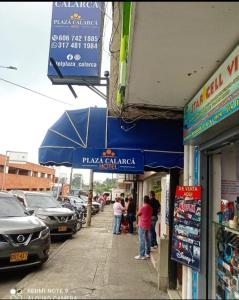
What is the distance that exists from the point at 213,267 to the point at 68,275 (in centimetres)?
314

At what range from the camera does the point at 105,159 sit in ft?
23.8

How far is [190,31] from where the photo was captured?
390cm

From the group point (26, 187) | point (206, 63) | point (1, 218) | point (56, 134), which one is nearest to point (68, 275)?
point (1, 218)

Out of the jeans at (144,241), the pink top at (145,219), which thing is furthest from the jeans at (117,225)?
the pink top at (145,219)

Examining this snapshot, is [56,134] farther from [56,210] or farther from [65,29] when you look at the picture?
[56,210]

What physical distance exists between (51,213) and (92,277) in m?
5.78

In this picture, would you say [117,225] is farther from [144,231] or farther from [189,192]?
[189,192]

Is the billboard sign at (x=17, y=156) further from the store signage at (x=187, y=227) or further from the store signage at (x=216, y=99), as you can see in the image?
the store signage at (x=216, y=99)

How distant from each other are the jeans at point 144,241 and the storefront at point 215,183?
3387 millimetres

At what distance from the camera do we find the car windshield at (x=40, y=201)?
44.1 ft

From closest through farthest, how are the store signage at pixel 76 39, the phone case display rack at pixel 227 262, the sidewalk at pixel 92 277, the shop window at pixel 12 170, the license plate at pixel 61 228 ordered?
the phone case display rack at pixel 227 262
the sidewalk at pixel 92 277
the store signage at pixel 76 39
the license plate at pixel 61 228
the shop window at pixel 12 170

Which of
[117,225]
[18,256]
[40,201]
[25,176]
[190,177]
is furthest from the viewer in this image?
[25,176]

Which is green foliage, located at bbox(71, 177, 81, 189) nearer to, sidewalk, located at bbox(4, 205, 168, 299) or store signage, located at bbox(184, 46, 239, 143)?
sidewalk, located at bbox(4, 205, 168, 299)

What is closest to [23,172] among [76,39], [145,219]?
[145,219]
